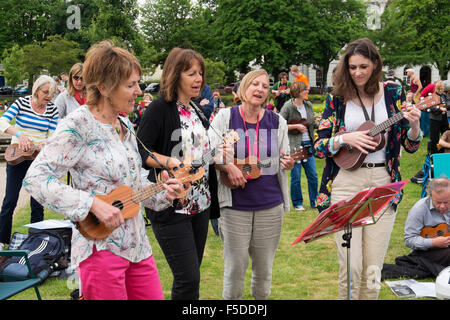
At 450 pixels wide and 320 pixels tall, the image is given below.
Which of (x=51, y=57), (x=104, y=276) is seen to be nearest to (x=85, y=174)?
(x=104, y=276)

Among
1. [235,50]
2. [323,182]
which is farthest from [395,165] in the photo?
[235,50]

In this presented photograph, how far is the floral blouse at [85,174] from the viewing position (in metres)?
2.38

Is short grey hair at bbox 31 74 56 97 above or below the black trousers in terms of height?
above

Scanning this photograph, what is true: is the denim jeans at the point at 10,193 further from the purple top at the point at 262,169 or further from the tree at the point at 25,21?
the tree at the point at 25,21

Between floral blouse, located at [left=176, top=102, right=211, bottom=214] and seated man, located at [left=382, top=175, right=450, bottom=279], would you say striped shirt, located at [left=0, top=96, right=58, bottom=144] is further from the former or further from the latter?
seated man, located at [left=382, top=175, right=450, bottom=279]

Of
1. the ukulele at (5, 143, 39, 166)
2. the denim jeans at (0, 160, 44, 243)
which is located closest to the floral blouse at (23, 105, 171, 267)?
the ukulele at (5, 143, 39, 166)

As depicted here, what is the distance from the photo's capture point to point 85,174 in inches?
99.8

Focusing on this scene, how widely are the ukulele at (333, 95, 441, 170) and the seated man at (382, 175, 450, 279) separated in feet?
6.39

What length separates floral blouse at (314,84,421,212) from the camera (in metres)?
3.85

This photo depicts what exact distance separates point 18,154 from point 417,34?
1933 inches

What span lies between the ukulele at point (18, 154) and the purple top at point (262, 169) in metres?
3.21

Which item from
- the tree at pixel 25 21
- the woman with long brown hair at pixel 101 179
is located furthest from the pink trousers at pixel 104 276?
the tree at pixel 25 21
